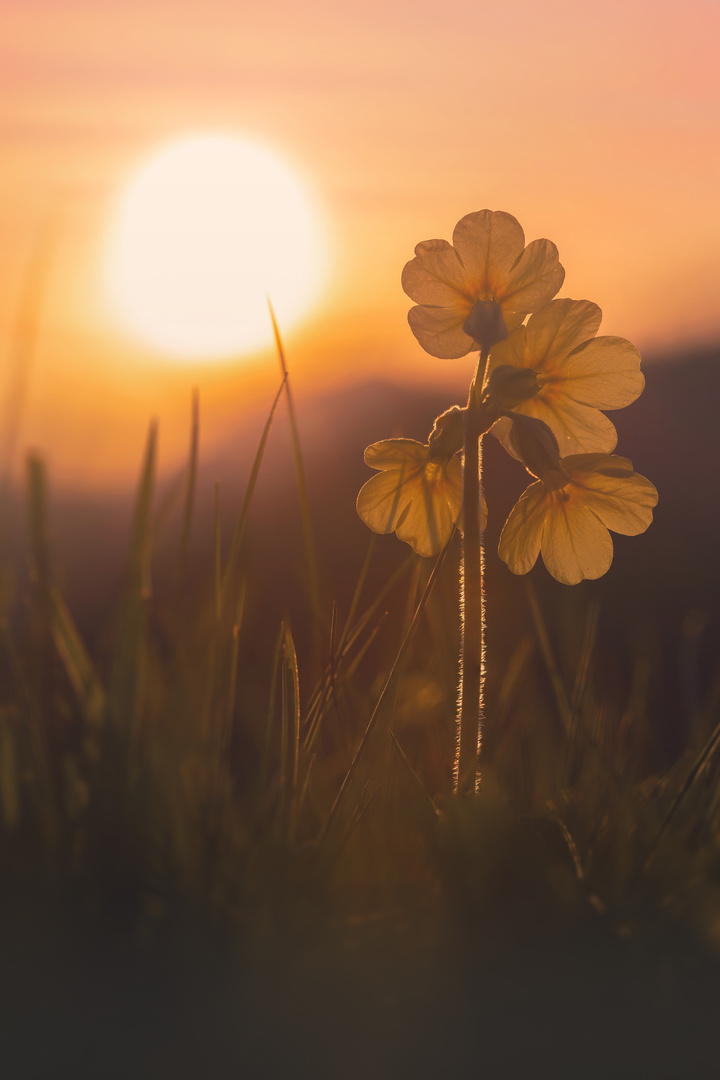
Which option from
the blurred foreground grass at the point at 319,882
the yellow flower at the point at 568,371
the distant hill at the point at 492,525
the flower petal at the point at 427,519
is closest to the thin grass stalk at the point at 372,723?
the blurred foreground grass at the point at 319,882

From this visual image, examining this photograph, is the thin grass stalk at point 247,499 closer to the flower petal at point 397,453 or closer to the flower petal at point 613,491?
the flower petal at point 397,453

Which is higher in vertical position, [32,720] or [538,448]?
[538,448]

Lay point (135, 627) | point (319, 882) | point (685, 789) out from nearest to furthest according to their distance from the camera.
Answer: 1. point (319, 882)
2. point (685, 789)
3. point (135, 627)

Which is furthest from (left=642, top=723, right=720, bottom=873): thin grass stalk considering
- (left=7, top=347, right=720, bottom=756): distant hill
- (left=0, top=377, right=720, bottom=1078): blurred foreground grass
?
(left=7, top=347, right=720, bottom=756): distant hill

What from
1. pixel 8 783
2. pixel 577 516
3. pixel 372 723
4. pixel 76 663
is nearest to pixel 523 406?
pixel 577 516

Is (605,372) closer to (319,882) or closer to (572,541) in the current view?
(572,541)

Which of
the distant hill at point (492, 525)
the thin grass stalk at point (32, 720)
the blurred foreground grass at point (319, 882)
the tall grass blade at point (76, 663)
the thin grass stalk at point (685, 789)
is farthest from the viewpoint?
the distant hill at point (492, 525)

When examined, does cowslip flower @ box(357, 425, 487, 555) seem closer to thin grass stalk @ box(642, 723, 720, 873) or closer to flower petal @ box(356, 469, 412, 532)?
flower petal @ box(356, 469, 412, 532)

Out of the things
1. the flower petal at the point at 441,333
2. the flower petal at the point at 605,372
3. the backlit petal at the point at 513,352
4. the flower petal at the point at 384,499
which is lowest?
the flower petal at the point at 384,499
